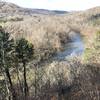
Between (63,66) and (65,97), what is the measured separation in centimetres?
1145

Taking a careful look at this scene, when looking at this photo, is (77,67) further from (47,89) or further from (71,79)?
(47,89)

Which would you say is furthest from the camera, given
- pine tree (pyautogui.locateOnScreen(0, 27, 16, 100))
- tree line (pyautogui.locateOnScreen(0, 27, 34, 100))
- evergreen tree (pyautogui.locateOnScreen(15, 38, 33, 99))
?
evergreen tree (pyautogui.locateOnScreen(15, 38, 33, 99))

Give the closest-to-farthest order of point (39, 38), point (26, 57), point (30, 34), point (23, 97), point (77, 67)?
point (23, 97) < point (26, 57) < point (77, 67) < point (39, 38) < point (30, 34)

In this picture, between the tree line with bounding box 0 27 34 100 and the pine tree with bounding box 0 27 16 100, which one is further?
the tree line with bounding box 0 27 34 100

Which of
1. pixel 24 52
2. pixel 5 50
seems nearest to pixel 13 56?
pixel 24 52

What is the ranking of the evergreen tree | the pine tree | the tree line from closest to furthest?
1. the pine tree
2. the tree line
3. the evergreen tree

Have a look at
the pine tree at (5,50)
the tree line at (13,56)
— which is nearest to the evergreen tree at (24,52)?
the tree line at (13,56)

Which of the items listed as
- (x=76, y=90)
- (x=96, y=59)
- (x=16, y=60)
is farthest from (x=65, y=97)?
(x=96, y=59)

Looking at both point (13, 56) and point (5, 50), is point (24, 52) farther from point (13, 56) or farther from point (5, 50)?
point (5, 50)

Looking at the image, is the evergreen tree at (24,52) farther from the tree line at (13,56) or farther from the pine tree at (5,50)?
the pine tree at (5,50)

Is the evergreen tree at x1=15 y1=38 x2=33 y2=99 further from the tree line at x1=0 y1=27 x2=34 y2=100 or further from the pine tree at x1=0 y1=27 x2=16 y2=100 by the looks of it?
the pine tree at x1=0 y1=27 x2=16 y2=100

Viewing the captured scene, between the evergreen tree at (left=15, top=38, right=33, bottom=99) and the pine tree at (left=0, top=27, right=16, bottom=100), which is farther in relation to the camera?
the evergreen tree at (left=15, top=38, right=33, bottom=99)

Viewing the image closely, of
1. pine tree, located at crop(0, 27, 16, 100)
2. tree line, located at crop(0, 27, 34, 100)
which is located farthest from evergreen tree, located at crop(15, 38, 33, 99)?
pine tree, located at crop(0, 27, 16, 100)

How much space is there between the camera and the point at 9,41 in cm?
4269
